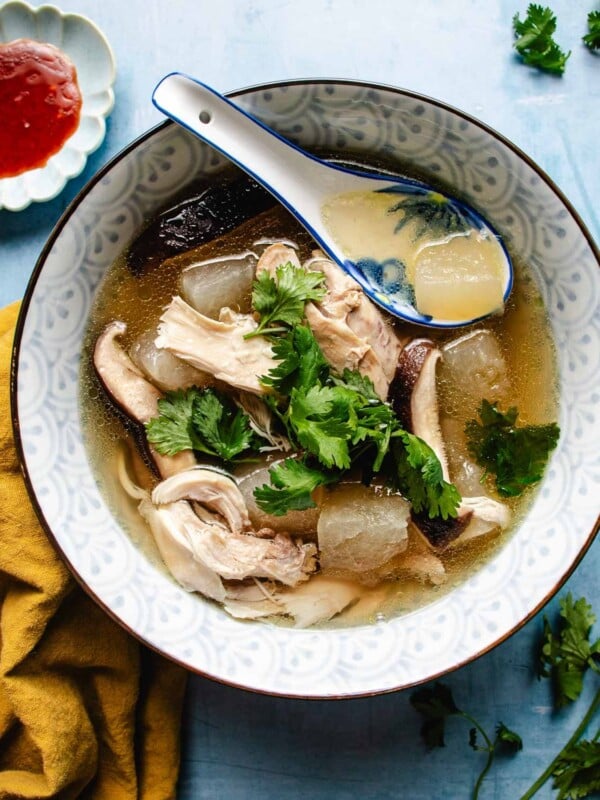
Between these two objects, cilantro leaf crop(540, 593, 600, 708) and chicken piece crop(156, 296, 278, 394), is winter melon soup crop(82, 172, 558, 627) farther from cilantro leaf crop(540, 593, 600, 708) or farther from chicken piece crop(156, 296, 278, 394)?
cilantro leaf crop(540, 593, 600, 708)

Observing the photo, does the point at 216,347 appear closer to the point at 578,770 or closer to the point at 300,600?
the point at 300,600

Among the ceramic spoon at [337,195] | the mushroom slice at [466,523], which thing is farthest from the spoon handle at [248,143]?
the mushroom slice at [466,523]

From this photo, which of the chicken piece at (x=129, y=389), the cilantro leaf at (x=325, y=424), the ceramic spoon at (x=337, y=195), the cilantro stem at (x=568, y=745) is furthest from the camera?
the cilantro stem at (x=568, y=745)

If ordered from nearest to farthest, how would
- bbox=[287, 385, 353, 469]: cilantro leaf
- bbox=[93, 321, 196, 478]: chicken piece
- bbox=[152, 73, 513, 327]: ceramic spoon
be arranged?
1. bbox=[287, 385, 353, 469]: cilantro leaf
2. bbox=[152, 73, 513, 327]: ceramic spoon
3. bbox=[93, 321, 196, 478]: chicken piece

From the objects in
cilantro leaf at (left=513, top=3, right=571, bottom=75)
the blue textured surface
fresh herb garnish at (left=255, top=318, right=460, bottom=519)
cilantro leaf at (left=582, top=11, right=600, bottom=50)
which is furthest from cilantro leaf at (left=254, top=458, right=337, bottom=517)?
cilantro leaf at (left=582, top=11, right=600, bottom=50)

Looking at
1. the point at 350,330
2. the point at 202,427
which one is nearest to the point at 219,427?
the point at 202,427

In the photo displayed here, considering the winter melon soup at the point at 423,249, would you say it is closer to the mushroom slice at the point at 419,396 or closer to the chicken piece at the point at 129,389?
the mushroom slice at the point at 419,396
